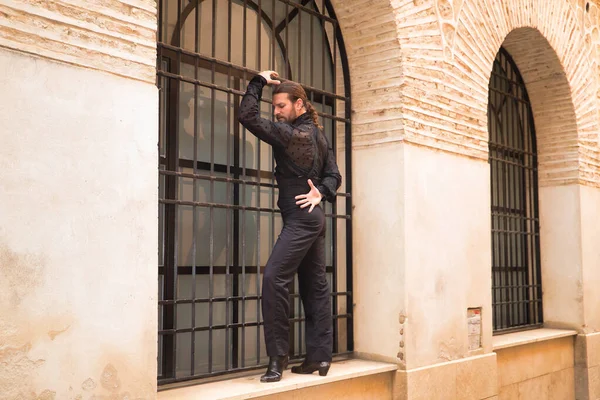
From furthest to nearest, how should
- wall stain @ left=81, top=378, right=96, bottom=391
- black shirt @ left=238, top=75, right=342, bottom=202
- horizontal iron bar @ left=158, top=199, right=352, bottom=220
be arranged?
horizontal iron bar @ left=158, top=199, right=352, bottom=220
black shirt @ left=238, top=75, right=342, bottom=202
wall stain @ left=81, top=378, right=96, bottom=391

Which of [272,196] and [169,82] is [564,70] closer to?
[272,196]

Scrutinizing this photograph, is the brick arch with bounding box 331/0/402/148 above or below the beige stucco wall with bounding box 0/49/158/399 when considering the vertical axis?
above

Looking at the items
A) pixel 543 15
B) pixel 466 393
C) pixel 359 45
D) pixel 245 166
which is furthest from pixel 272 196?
pixel 543 15

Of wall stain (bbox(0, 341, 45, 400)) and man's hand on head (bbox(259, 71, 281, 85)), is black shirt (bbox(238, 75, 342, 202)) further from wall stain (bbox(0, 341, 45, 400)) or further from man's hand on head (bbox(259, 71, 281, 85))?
wall stain (bbox(0, 341, 45, 400))

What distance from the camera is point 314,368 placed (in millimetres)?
4375

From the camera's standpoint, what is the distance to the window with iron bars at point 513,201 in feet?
24.9

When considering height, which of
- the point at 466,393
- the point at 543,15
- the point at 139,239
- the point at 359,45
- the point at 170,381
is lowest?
the point at 466,393

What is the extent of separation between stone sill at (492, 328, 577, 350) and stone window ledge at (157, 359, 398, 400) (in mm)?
2079

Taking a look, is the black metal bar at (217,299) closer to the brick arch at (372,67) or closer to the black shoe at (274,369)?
the black shoe at (274,369)

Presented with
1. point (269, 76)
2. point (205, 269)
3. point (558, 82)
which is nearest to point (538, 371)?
point (558, 82)

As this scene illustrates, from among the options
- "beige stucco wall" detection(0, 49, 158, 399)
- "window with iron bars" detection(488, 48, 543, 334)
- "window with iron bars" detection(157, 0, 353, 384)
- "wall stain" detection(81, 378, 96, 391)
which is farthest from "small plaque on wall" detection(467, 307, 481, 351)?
"wall stain" detection(81, 378, 96, 391)

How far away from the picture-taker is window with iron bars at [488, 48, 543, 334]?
759 cm

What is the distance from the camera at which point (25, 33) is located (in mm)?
3041

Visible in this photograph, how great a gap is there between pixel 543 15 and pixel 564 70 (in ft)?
2.33
